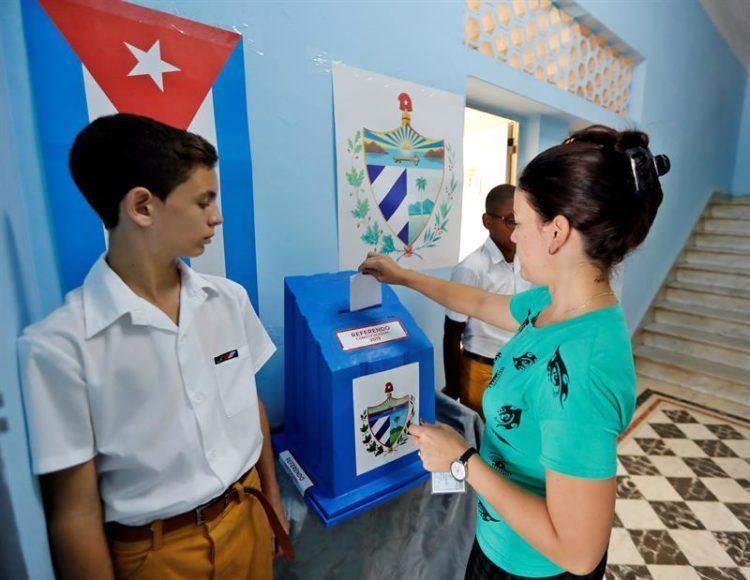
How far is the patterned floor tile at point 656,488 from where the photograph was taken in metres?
1.86

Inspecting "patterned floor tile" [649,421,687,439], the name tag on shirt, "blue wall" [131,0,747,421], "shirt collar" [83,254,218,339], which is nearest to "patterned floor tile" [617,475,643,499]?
"patterned floor tile" [649,421,687,439]

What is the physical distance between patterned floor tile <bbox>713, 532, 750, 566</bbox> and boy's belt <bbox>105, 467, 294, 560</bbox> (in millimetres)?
1882

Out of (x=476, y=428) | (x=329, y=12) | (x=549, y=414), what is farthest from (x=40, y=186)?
(x=476, y=428)

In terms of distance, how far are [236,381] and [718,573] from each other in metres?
1.98

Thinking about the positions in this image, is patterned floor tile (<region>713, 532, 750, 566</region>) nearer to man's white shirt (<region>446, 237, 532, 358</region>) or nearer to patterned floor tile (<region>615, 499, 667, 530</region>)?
patterned floor tile (<region>615, 499, 667, 530</region>)

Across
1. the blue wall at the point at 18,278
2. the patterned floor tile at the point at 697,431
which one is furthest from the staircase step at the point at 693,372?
the blue wall at the point at 18,278

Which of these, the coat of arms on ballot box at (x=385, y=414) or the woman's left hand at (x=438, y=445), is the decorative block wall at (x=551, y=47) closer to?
the coat of arms on ballot box at (x=385, y=414)

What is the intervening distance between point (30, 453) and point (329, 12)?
116 cm

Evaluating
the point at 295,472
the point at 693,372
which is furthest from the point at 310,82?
the point at 693,372

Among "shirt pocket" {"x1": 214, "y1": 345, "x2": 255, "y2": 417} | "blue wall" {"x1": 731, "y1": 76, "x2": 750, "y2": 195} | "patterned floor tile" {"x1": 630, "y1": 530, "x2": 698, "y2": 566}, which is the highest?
"blue wall" {"x1": 731, "y1": 76, "x2": 750, "y2": 195}

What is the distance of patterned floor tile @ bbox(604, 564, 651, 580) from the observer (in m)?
1.44

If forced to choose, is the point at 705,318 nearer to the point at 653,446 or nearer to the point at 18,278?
the point at 653,446

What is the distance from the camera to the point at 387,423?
0.81 m

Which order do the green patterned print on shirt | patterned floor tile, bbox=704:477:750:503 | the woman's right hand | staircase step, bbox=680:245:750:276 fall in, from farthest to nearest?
staircase step, bbox=680:245:750:276 → patterned floor tile, bbox=704:477:750:503 → the woman's right hand → the green patterned print on shirt
